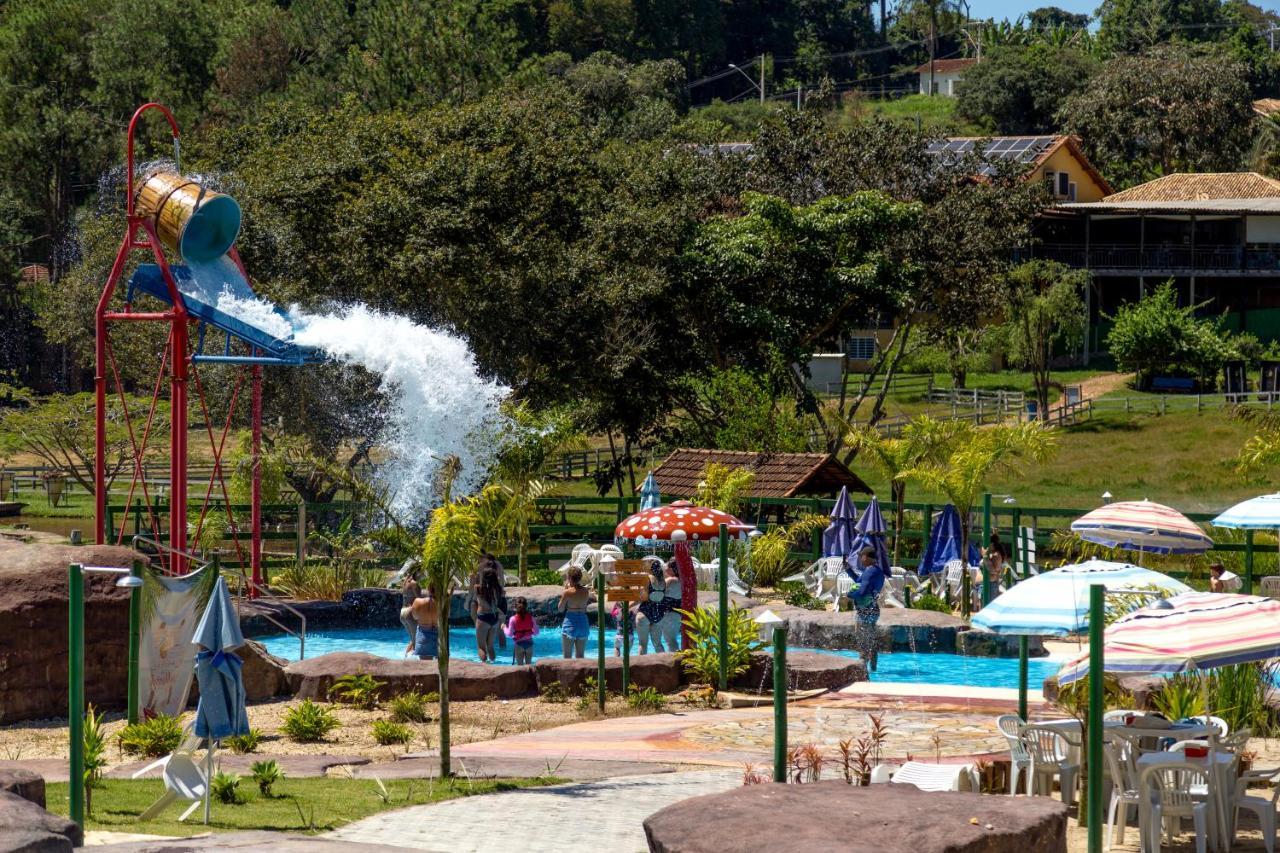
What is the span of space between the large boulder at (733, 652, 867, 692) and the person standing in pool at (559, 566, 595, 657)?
229 cm

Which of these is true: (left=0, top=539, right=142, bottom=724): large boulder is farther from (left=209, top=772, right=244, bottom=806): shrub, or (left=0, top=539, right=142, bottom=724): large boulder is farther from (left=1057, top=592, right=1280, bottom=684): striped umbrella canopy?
(left=1057, top=592, right=1280, bottom=684): striped umbrella canopy

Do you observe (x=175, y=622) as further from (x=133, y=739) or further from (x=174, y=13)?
(x=174, y=13)

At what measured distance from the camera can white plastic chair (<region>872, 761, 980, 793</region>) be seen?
11586 millimetres

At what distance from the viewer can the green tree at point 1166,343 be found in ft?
172

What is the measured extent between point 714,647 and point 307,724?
494 cm

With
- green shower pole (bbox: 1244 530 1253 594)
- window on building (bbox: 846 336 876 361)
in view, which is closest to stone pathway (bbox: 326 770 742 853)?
green shower pole (bbox: 1244 530 1253 594)

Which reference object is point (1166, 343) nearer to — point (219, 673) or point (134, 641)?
point (134, 641)

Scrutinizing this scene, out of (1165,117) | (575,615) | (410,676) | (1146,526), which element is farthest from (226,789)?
(1165,117)

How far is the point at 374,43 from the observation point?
52344 millimetres

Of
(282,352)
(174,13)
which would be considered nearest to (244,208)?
(282,352)

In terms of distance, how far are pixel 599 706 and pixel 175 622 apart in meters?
4.44

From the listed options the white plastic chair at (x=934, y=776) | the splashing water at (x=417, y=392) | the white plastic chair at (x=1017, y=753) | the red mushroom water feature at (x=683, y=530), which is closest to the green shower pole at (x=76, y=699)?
the white plastic chair at (x=934, y=776)

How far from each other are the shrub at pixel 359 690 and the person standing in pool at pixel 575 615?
3.08 m

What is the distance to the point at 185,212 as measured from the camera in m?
23.3
